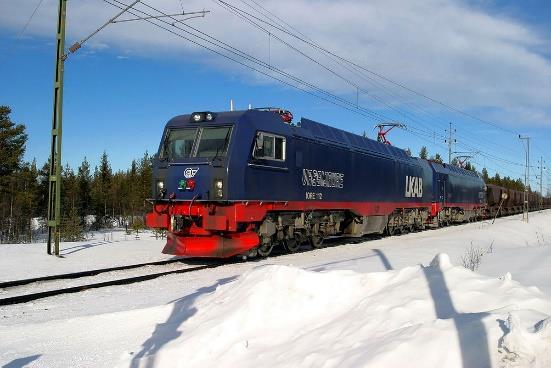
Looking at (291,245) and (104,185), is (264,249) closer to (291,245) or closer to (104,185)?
(291,245)

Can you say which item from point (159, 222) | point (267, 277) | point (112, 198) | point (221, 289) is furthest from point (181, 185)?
point (112, 198)

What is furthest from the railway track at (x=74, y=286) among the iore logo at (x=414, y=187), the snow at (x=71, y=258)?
the iore logo at (x=414, y=187)

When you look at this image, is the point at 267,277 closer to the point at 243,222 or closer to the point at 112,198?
the point at 243,222

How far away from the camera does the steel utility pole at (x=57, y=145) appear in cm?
1303

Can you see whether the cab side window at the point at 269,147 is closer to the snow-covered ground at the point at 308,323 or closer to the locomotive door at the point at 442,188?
the snow-covered ground at the point at 308,323

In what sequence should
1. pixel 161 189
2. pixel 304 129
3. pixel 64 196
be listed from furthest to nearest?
pixel 64 196
pixel 304 129
pixel 161 189

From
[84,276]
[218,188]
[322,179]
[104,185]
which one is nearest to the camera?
[84,276]

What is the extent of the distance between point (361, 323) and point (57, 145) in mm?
10651

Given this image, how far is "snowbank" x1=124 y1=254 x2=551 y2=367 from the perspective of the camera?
374cm

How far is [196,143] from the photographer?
12406 millimetres

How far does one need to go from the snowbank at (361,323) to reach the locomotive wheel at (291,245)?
6771mm

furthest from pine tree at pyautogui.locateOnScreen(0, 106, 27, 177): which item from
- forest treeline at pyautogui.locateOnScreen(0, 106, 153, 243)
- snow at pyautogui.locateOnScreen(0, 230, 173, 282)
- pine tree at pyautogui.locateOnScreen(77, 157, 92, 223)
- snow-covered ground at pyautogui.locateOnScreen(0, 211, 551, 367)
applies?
snow-covered ground at pyautogui.locateOnScreen(0, 211, 551, 367)

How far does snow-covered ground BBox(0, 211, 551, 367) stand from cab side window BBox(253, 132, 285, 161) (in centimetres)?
477

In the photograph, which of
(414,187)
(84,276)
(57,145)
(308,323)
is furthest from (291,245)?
(414,187)
